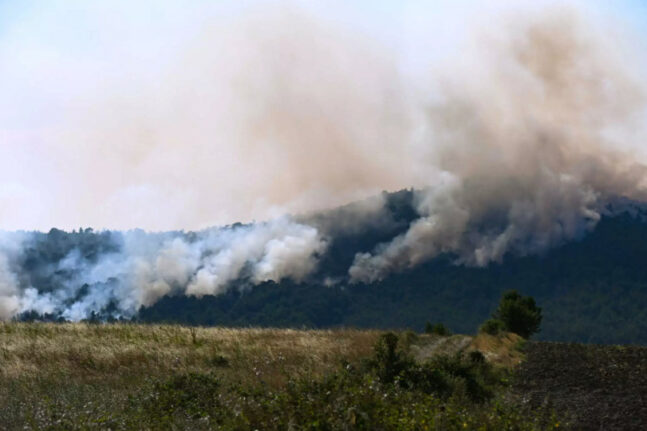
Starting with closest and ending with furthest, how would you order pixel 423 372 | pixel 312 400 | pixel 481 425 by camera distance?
pixel 481 425, pixel 312 400, pixel 423 372

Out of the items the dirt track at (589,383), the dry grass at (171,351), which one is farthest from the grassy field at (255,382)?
the dirt track at (589,383)

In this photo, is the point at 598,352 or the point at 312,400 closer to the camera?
the point at 312,400

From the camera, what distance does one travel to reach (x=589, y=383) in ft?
58.5

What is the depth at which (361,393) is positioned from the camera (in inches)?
551

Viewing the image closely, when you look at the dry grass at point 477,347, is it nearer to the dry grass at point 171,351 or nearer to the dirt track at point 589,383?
the dirt track at point 589,383

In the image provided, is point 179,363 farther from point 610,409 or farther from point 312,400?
point 610,409

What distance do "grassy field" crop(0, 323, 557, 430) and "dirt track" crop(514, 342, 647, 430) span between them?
777 mm

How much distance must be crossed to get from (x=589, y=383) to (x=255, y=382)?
8350mm

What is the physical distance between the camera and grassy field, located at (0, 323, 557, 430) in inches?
530

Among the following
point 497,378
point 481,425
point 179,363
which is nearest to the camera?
point 481,425

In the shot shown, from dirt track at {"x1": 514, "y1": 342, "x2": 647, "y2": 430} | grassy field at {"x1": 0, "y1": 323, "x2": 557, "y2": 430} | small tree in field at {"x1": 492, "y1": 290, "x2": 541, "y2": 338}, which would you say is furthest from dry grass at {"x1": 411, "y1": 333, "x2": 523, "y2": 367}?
small tree in field at {"x1": 492, "y1": 290, "x2": 541, "y2": 338}

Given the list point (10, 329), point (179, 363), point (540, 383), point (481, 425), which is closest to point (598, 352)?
point (540, 383)

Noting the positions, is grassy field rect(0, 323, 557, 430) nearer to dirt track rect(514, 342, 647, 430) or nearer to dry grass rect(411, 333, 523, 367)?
dry grass rect(411, 333, 523, 367)

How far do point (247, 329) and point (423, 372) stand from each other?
17.7 metres
